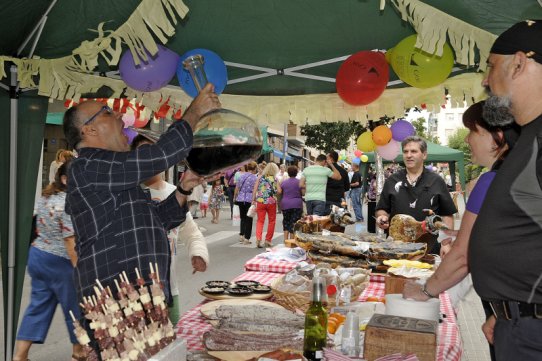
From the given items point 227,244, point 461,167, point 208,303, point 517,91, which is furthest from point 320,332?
point 461,167

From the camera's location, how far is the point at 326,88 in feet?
14.0

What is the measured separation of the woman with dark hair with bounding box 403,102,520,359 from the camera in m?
1.94

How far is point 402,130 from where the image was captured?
23.0 feet

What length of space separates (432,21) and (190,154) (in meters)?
1.49

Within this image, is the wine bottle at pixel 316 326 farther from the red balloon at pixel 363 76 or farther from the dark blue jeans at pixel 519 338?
the red balloon at pixel 363 76

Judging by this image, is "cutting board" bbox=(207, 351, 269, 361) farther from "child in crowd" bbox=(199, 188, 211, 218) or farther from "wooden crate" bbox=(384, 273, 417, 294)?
"child in crowd" bbox=(199, 188, 211, 218)

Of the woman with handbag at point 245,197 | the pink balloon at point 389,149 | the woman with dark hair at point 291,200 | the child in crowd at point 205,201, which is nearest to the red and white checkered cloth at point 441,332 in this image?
the pink balloon at point 389,149

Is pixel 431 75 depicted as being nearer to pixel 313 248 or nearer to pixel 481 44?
pixel 481 44

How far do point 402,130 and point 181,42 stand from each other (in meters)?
4.27

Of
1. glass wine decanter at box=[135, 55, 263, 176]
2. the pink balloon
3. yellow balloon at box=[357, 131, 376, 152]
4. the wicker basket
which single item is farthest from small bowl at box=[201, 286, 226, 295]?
yellow balloon at box=[357, 131, 376, 152]

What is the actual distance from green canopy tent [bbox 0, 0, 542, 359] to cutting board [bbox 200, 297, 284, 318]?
53.4 inches

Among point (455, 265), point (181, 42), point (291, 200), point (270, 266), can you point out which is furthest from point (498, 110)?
point (291, 200)

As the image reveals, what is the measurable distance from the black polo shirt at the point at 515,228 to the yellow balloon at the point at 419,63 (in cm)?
157

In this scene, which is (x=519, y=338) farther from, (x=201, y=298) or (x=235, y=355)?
(x=201, y=298)
